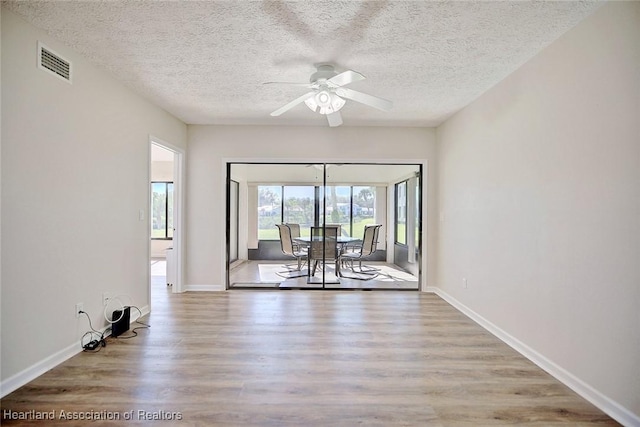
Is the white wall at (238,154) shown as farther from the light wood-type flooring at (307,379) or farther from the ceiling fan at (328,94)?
the ceiling fan at (328,94)

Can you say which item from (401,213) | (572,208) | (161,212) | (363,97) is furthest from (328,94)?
(161,212)

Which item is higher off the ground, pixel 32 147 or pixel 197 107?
pixel 197 107

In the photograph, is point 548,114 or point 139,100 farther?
point 139,100

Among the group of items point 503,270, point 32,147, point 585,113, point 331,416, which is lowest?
point 331,416

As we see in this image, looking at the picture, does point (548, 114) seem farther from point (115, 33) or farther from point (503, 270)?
point (115, 33)

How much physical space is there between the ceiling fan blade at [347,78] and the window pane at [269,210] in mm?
2658

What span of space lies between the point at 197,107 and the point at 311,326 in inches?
112

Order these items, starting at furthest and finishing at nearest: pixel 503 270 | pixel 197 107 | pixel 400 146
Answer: pixel 400 146, pixel 197 107, pixel 503 270

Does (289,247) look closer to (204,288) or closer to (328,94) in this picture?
(204,288)

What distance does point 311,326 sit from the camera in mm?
3354

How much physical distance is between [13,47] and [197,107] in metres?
1.98

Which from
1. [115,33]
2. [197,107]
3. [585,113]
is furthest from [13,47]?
[585,113]

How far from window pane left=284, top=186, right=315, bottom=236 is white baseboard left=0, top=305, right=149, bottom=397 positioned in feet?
10.0

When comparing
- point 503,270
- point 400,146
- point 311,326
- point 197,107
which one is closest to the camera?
point 503,270
